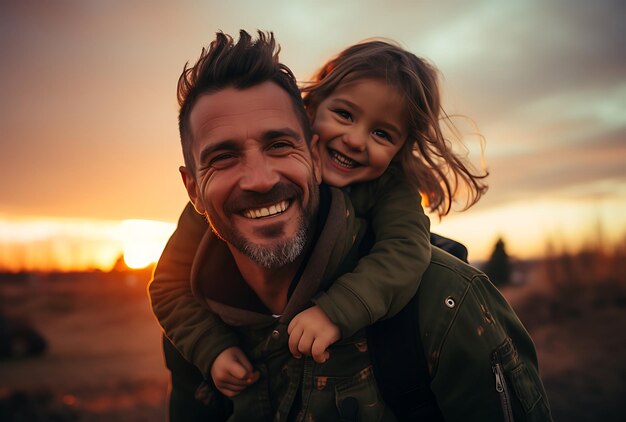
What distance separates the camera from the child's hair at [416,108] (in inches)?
119

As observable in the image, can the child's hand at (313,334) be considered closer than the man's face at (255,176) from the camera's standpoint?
Yes

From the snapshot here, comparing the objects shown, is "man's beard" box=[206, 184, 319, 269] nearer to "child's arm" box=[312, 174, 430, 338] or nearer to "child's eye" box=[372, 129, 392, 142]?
"child's arm" box=[312, 174, 430, 338]

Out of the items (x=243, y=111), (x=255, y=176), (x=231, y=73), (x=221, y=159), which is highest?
(x=231, y=73)

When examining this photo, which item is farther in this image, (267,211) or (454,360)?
(267,211)

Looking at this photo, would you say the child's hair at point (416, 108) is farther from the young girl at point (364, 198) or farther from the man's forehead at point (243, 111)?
the man's forehead at point (243, 111)

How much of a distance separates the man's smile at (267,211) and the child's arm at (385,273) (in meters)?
0.49

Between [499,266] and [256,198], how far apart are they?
879 inches

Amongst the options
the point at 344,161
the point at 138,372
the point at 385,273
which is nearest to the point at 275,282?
the point at 385,273

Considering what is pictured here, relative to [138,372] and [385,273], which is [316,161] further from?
[138,372]

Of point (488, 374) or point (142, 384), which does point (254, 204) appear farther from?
point (142, 384)

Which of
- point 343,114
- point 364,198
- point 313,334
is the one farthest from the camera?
point 343,114

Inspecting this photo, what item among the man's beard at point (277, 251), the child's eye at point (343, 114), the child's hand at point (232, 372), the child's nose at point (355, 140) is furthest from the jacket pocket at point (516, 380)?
the child's eye at point (343, 114)

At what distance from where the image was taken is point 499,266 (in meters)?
22.3

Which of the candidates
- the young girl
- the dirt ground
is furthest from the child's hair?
the dirt ground
